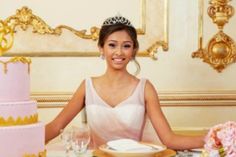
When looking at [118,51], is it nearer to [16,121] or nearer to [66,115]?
[66,115]

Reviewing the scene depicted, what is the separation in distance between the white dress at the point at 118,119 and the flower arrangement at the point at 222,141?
1.17 metres

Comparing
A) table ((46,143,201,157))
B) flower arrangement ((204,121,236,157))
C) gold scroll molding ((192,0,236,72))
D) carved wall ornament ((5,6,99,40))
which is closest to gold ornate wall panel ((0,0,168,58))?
carved wall ornament ((5,6,99,40))

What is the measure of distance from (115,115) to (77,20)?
1103mm

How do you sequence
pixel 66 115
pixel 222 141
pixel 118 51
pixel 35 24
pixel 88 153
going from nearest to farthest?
1. pixel 222 141
2. pixel 88 153
3. pixel 118 51
4. pixel 66 115
5. pixel 35 24

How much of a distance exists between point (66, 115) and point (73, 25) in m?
1.01

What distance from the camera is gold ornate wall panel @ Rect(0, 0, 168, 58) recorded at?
3.48 meters

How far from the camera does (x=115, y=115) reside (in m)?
2.69

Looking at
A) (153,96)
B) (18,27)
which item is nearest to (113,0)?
(18,27)

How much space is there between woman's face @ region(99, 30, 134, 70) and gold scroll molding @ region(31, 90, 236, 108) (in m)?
0.93

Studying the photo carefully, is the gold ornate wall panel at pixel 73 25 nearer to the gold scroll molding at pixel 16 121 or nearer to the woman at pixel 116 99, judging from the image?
the woman at pixel 116 99

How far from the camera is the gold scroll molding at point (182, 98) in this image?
11.4 feet

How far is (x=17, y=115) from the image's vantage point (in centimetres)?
170

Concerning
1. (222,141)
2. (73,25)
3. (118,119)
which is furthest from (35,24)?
(222,141)

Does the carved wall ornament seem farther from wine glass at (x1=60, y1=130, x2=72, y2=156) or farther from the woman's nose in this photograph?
wine glass at (x1=60, y1=130, x2=72, y2=156)
